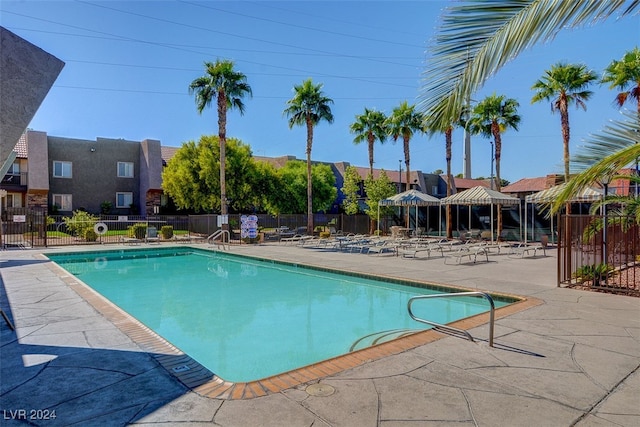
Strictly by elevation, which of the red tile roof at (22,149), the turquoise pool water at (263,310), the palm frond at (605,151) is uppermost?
the red tile roof at (22,149)

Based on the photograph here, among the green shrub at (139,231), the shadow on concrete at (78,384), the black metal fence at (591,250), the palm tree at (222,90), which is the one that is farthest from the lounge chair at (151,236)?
the black metal fence at (591,250)

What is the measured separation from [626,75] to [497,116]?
9810 millimetres

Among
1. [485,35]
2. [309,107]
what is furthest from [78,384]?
[309,107]

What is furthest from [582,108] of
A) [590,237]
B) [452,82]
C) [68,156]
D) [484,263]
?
[68,156]

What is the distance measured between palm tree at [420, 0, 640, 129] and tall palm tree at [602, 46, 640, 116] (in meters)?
14.1

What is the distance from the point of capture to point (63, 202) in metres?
29.5

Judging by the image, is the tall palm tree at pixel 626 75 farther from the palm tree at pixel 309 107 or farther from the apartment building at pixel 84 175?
the apartment building at pixel 84 175

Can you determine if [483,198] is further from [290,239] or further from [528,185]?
[528,185]

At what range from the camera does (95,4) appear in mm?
14977

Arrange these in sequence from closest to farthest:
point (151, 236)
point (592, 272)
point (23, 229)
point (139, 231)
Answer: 1. point (592, 272)
2. point (151, 236)
3. point (139, 231)
4. point (23, 229)

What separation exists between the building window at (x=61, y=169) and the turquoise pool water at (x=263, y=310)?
18.2 m

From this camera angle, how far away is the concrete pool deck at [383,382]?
3104 millimetres

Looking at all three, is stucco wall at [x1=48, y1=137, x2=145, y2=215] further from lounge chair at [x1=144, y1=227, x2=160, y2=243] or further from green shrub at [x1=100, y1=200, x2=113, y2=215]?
lounge chair at [x1=144, y1=227, x2=160, y2=243]

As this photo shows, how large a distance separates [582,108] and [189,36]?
1920cm
